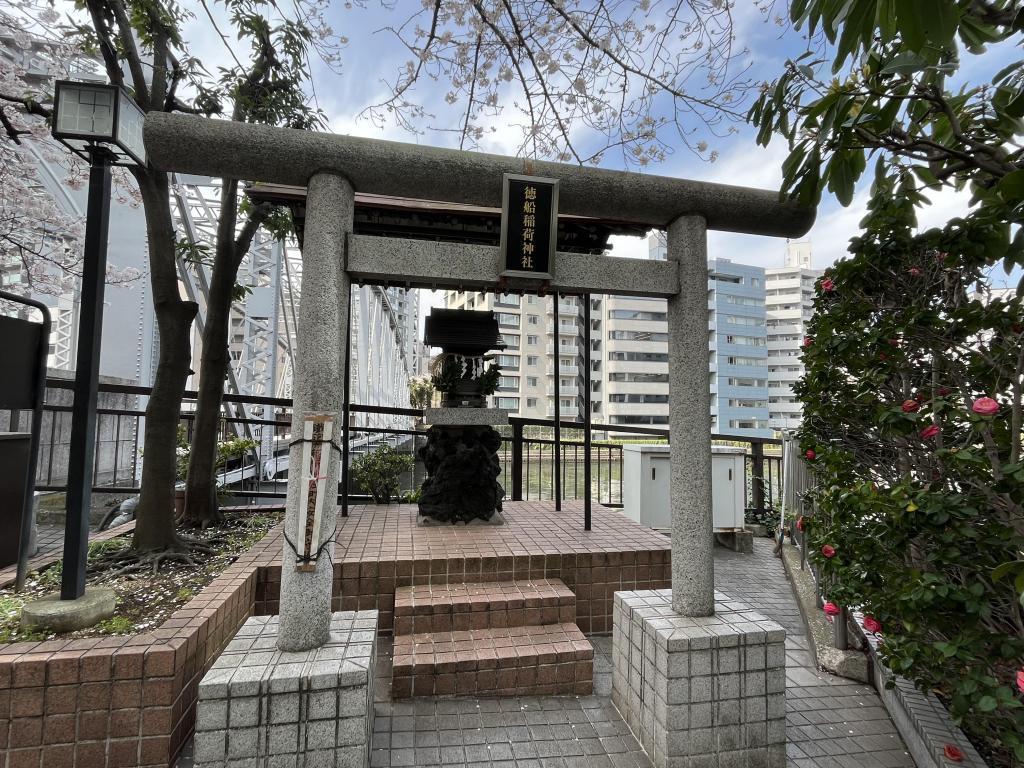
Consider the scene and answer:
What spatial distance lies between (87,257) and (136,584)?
2.19 meters

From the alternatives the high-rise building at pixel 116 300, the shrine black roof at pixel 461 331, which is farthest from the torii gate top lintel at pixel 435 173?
the high-rise building at pixel 116 300

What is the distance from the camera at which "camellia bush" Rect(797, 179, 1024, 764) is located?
7.03 feet

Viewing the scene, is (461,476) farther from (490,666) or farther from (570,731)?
(570,731)

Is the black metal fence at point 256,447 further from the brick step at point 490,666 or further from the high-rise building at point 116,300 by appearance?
the brick step at point 490,666

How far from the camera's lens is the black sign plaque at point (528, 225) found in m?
2.71

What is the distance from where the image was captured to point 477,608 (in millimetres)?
3607

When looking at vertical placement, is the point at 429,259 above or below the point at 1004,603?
above

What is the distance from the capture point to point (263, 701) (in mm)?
2221

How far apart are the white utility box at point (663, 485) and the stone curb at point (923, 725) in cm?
335

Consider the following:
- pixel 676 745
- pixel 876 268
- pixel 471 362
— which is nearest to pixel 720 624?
pixel 676 745

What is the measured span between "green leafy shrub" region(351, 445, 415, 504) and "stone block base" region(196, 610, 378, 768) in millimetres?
4232

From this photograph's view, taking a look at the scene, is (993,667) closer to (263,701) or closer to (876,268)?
(876,268)

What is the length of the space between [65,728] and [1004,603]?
428cm

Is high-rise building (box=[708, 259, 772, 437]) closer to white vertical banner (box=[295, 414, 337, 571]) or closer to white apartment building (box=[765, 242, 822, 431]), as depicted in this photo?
white apartment building (box=[765, 242, 822, 431])
